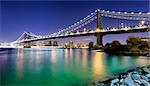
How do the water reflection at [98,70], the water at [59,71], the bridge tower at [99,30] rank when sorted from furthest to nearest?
1. the bridge tower at [99,30]
2. the water reflection at [98,70]
3. the water at [59,71]

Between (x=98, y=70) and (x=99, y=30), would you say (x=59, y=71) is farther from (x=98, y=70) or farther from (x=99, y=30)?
(x=99, y=30)

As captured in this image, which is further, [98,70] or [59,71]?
[98,70]

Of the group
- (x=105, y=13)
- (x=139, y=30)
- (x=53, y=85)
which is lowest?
(x=53, y=85)

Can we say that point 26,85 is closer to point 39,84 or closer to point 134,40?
point 39,84

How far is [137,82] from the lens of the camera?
350cm

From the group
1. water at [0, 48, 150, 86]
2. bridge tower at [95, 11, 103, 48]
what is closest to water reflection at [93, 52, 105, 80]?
water at [0, 48, 150, 86]

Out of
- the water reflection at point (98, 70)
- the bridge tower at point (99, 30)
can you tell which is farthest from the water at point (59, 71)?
the bridge tower at point (99, 30)

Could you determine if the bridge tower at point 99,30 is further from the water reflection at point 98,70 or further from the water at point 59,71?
the water reflection at point 98,70

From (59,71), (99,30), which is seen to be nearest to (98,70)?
(59,71)

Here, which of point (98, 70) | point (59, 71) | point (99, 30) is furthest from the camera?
point (99, 30)

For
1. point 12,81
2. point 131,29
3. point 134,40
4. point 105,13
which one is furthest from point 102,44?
point 12,81

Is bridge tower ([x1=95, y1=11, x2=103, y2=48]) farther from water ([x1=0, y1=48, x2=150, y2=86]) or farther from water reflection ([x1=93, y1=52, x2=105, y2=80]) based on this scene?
water reflection ([x1=93, y1=52, x2=105, y2=80])

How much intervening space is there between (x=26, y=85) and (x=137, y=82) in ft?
6.29

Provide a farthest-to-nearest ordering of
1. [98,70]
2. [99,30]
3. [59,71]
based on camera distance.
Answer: [99,30]
[98,70]
[59,71]
